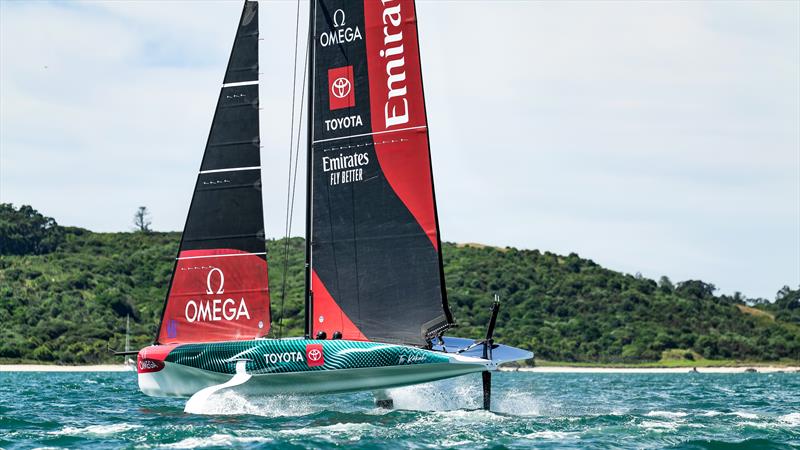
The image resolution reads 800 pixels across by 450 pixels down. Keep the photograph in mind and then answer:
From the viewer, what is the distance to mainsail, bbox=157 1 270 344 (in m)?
27.3

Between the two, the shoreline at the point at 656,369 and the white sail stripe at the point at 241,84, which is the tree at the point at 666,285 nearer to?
the shoreline at the point at 656,369

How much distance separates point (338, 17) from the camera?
27.3 metres

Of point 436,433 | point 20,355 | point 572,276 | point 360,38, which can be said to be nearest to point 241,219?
point 360,38

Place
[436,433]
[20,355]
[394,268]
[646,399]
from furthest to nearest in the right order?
1. [20,355]
2. [646,399]
3. [394,268]
4. [436,433]

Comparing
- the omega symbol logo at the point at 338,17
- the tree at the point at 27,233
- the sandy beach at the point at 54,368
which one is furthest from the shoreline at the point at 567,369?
the omega symbol logo at the point at 338,17

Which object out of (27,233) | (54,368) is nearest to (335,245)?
(54,368)

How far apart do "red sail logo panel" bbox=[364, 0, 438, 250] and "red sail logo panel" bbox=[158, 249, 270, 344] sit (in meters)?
3.90

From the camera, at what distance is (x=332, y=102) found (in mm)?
27219

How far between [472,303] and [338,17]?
78.9m

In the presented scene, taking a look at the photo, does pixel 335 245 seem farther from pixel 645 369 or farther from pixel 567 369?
pixel 645 369

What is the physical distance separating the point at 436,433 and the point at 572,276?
9781cm

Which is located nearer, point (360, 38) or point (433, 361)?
point (433, 361)

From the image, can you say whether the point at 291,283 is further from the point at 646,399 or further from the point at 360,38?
the point at 360,38

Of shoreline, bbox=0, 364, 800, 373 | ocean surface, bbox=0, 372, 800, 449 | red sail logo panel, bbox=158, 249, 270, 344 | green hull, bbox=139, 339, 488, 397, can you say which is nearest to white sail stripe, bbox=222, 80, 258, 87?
red sail logo panel, bbox=158, 249, 270, 344
